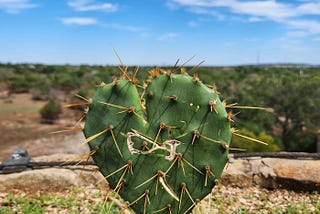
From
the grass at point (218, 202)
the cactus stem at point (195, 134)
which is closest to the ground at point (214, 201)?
the grass at point (218, 202)

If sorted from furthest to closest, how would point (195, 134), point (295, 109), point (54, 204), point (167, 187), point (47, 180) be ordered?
1. point (295, 109)
2. point (47, 180)
3. point (54, 204)
4. point (167, 187)
5. point (195, 134)

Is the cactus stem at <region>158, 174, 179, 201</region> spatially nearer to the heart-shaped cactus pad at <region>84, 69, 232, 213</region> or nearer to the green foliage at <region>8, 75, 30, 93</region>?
the heart-shaped cactus pad at <region>84, 69, 232, 213</region>

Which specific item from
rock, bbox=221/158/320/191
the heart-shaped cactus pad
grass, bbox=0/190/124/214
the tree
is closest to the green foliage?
the tree

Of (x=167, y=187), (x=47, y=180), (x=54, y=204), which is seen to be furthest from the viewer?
(x=47, y=180)

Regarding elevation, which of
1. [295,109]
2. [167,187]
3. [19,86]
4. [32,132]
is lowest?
[32,132]

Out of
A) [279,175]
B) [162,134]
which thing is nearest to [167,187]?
[162,134]

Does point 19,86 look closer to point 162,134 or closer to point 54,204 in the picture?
point 54,204
